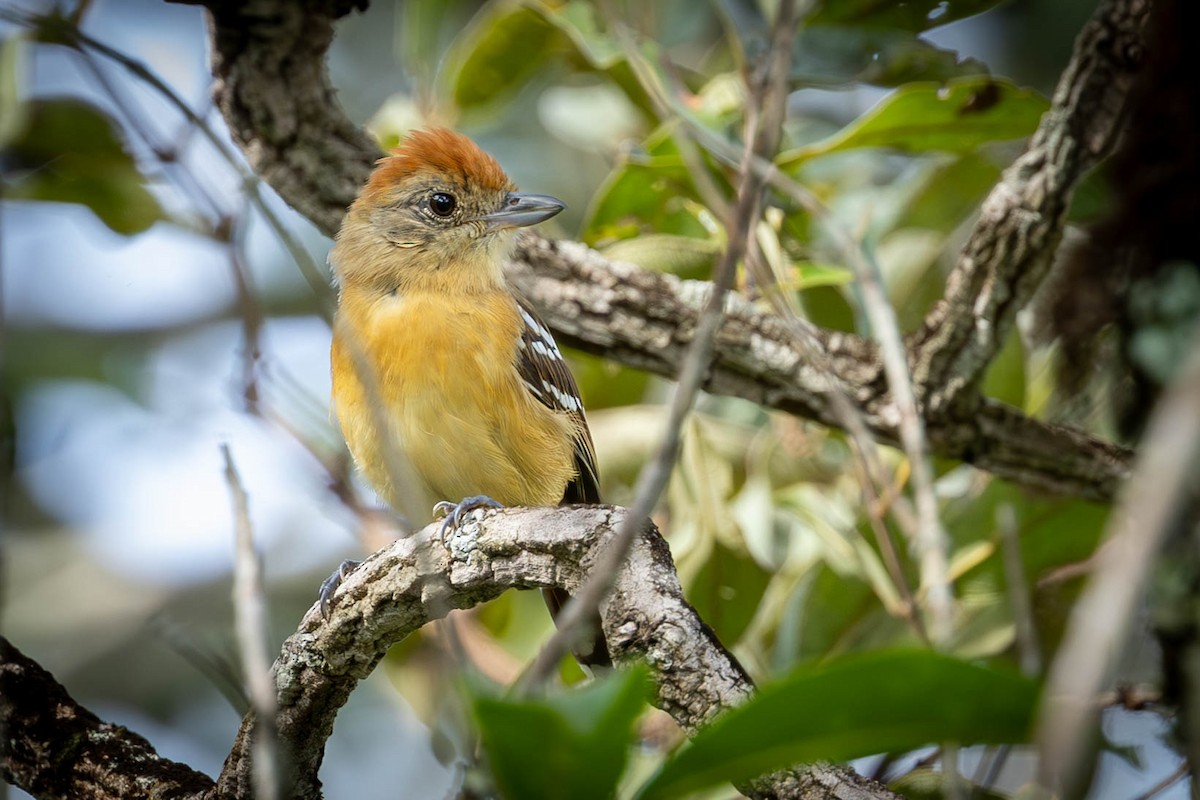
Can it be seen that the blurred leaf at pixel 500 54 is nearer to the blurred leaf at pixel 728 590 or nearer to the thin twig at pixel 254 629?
the blurred leaf at pixel 728 590

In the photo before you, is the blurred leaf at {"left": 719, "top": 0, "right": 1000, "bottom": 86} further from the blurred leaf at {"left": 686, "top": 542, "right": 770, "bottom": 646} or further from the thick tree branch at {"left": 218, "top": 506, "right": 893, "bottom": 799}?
the thick tree branch at {"left": 218, "top": 506, "right": 893, "bottom": 799}

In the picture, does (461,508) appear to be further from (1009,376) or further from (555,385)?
(1009,376)

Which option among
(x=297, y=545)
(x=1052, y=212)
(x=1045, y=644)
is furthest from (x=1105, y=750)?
(x=297, y=545)

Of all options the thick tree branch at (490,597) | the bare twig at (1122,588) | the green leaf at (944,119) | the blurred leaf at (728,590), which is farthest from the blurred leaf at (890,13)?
the bare twig at (1122,588)

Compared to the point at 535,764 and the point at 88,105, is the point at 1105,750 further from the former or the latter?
the point at 88,105

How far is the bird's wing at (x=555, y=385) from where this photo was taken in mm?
3994

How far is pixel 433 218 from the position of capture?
14.6ft

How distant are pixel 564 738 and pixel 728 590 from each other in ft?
9.17

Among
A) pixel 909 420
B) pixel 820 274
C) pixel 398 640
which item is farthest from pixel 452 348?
pixel 909 420

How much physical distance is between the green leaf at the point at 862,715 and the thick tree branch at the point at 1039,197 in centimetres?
219

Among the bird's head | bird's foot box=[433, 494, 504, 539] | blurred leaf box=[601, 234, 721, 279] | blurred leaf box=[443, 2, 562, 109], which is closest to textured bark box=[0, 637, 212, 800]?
bird's foot box=[433, 494, 504, 539]

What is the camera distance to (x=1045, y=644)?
13.3 ft

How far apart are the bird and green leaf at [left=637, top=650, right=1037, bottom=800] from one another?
1570mm

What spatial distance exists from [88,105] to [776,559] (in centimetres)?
330
